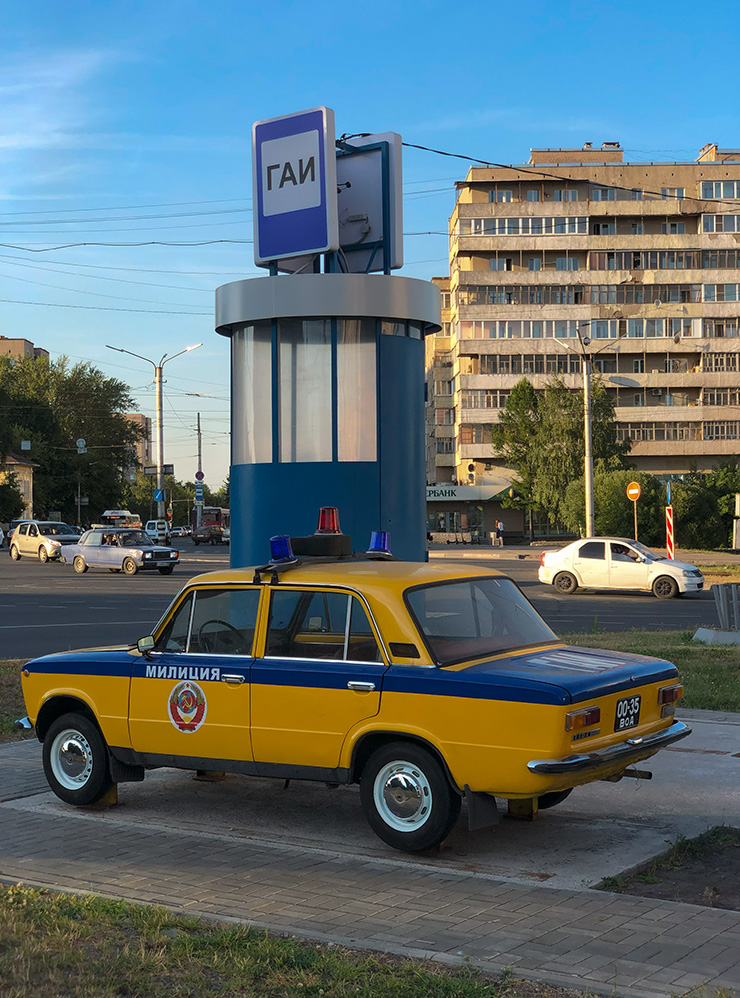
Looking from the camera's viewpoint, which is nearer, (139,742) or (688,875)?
(688,875)

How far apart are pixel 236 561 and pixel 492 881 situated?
17.9 ft

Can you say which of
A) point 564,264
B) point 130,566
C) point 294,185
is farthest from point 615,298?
point 294,185

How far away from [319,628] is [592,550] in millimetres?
24591

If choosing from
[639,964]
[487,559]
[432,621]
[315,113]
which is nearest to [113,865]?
[432,621]

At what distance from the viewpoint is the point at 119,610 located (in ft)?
83.0

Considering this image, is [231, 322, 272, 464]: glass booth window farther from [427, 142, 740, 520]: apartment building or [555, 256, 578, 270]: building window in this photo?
[555, 256, 578, 270]: building window

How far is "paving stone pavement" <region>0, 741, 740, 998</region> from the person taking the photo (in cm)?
477

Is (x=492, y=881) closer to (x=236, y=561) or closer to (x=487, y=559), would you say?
(x=236, y=561)

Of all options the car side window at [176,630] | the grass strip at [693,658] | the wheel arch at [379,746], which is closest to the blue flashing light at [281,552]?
the car side window at [176,630]

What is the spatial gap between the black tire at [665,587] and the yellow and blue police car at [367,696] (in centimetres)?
2288

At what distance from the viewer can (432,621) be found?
687cm

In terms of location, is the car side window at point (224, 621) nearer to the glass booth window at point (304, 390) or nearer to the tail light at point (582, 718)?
the tail light at point (582, 718)

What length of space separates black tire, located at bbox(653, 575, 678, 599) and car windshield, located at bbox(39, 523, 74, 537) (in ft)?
99.1

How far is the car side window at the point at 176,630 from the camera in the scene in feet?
25.0
